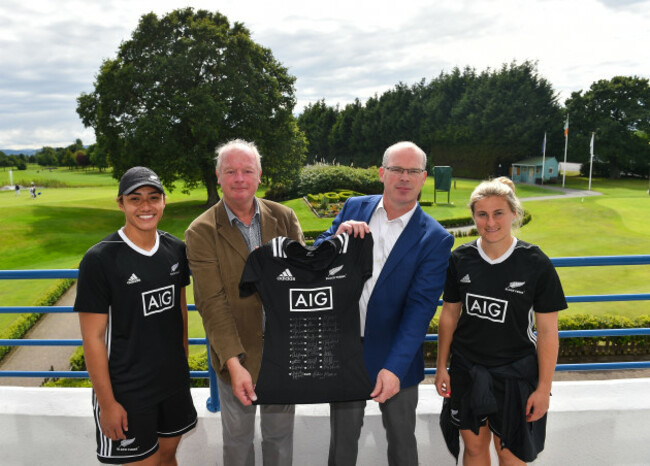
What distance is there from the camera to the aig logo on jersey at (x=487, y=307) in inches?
105

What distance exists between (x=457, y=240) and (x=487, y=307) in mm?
22176

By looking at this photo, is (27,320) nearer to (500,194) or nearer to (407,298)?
(407,298)

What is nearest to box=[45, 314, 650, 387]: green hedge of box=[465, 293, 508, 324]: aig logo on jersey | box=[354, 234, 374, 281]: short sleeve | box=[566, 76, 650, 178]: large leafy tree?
box=[465, 293, 508, 324]: aig logo on jersey

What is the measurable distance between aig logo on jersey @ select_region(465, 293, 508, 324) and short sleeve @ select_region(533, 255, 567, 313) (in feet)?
0.66

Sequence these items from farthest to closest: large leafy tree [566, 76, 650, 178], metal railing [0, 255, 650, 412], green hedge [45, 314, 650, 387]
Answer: large leafy tree [566, 76, 650, 178] < green hedge [45, 314, 650, 387] < metal railing [0, 255, 650, 412]

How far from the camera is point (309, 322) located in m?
2.43

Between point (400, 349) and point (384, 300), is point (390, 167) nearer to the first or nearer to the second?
point (384, 300)

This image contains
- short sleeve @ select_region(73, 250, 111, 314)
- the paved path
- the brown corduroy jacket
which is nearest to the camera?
short sleeve @ select_region(73, 250, 111, 314)

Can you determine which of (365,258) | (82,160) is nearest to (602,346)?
(365,258)

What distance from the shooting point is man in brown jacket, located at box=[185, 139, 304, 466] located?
2.61 metres

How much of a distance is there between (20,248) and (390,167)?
95.2 ft

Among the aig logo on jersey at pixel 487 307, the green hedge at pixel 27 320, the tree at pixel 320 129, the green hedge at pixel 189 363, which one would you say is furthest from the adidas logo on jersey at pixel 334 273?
the tree at pixel 320 129

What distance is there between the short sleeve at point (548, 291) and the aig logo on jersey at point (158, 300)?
2.27 m

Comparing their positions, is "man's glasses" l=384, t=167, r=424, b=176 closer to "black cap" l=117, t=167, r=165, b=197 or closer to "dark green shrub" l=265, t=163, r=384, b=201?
"black cap" l=117, t=167, r=165, b=197
